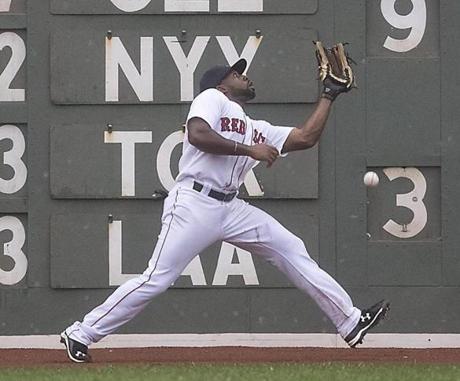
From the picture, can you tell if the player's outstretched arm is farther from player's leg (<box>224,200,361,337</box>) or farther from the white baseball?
the white baseball

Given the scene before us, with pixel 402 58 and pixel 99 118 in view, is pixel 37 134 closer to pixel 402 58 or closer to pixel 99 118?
pixel 99 118

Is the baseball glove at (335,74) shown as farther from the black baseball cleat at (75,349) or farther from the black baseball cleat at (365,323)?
the black baseball cleat at (75,349)

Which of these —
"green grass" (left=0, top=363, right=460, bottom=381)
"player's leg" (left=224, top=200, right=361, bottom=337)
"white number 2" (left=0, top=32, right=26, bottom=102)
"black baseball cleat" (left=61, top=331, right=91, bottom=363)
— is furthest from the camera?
"white number 2" (left=0, top=32, right=26, bottom=102)

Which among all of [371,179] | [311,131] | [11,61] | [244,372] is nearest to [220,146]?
[311,131]

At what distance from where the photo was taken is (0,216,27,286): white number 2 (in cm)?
975

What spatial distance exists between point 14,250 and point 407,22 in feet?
9.54

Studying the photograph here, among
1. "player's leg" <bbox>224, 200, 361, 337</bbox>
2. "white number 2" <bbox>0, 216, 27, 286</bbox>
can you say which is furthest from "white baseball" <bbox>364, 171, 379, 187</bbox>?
"white number 2" <bbox>0, 216, 27, 286</bbox>

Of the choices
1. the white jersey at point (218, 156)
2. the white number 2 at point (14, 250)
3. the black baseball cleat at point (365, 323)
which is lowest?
the black baseball cleat at point (365, 323)

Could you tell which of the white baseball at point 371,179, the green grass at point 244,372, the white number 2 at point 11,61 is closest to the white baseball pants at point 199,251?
the green grass at point 244,372

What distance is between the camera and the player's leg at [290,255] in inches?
338

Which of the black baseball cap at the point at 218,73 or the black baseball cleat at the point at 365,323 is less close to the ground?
the black baseball cap at the point at 218,73

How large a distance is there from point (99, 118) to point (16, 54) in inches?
26.2

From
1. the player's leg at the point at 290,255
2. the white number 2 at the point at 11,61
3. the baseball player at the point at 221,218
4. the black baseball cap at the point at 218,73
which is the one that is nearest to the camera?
the baseball player at the point at 221,218

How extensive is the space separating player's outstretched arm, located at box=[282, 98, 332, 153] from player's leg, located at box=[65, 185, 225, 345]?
632mm
